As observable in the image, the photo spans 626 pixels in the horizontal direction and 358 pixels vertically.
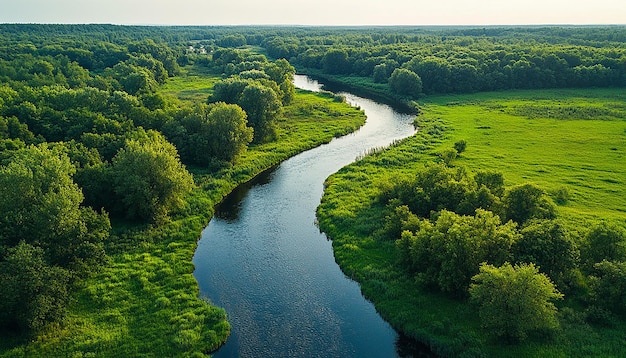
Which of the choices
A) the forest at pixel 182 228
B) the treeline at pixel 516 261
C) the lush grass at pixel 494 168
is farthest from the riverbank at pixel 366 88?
the treeline at pixel 516 261

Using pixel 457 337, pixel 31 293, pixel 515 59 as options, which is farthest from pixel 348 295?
pixel 515 59

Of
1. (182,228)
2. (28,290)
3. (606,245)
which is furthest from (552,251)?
(28,290)

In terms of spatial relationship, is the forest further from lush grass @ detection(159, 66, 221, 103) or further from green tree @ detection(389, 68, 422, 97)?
green tree @ detection(389, 68, 422, 97)

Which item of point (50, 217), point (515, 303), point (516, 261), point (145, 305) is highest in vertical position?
point (50, 217)

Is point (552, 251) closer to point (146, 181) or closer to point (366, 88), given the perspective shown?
point (146, 181)

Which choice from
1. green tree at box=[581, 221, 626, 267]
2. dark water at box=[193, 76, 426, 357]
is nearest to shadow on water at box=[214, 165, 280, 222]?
dark water at box=[193, 76, 426, 357]

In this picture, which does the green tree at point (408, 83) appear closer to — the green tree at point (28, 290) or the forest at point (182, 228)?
the forest at point (182, 228)
